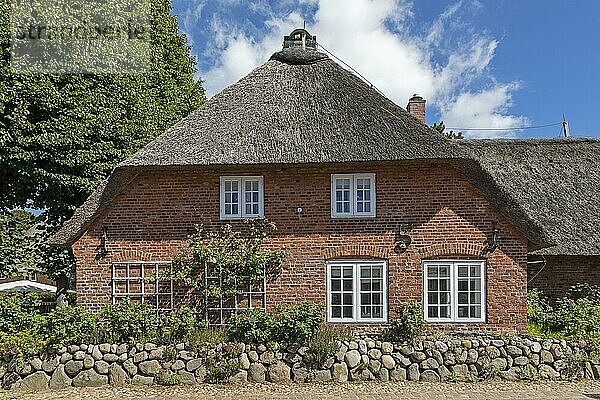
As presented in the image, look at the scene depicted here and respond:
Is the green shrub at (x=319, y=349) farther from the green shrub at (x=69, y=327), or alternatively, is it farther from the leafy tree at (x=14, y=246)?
the leafy tree at (x=14, y=246)

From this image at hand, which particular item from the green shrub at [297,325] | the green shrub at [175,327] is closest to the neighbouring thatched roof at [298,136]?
the green shrub at [175,327]

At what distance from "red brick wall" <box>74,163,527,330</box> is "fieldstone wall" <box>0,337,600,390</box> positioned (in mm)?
1061

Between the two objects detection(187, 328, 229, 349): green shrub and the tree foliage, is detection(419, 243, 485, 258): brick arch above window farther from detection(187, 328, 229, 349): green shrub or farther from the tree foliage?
the tree foliage

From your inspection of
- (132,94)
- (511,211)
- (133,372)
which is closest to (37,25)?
(132,94)

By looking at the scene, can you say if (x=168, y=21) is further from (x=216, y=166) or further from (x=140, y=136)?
(x=216, y=166)

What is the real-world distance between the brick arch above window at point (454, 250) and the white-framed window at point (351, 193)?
170 centimetres

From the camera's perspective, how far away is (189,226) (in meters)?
13.8

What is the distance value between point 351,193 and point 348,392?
461 centimetres

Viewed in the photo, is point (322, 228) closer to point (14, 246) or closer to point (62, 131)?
point (62, 131)

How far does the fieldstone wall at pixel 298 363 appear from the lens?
1182 cm

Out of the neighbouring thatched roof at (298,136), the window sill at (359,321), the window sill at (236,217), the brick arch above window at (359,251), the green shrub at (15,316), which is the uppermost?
the neighbouring thatched roof at (298,136)

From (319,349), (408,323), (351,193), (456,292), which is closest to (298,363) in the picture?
(319,349)

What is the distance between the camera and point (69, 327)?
473 inches

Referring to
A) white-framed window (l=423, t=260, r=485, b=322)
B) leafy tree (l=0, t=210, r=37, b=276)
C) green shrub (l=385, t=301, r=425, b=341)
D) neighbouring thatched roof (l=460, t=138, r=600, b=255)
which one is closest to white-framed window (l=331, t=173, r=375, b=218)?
white-framed window (l=423, t=260, r=485, b=322)
